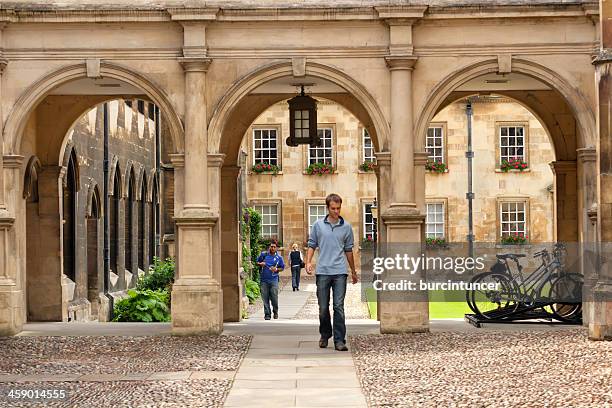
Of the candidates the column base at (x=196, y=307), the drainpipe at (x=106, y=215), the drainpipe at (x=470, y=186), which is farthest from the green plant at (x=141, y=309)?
the drainpipe at (x=470, y=186)

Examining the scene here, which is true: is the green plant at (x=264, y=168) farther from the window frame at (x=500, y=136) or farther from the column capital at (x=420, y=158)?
the column capital at (x=420, y=158)

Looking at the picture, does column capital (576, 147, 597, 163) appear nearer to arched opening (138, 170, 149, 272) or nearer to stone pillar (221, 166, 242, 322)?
stone pillar (221, 166, 242, 322)

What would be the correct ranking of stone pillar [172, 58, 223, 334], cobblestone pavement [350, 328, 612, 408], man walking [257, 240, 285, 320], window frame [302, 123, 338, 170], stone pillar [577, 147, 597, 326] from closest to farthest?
cobblestone pavement [350, 328, 612, 408], stone pillar [172, 58, 223, 334], stone pillar [577, 147, 597, 326], man walking [257, 240, 285, 320], window frame [302, 123, 338, 170]

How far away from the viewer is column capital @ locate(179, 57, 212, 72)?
17547 mm

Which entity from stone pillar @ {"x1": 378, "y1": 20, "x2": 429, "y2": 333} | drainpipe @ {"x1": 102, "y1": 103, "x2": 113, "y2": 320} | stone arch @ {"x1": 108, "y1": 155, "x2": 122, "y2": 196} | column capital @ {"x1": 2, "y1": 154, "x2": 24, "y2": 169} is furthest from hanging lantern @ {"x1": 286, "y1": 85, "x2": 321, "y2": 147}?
stone arch @ {"x1": 108, "y1": 155, "x2": 122, "y2": 196}

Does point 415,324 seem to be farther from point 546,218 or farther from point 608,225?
point 546,218

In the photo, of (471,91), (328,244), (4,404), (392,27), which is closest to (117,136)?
(471,91)

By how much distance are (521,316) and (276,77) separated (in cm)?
485

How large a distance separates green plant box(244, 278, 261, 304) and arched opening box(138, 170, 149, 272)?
8.95 ft

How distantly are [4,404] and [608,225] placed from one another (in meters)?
7.64

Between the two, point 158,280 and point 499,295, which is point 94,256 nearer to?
point 158,280

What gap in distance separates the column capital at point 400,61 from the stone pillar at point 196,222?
7.97 feet

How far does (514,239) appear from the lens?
1833 inches

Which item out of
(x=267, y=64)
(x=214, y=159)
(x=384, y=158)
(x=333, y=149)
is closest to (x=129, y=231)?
(x=214, y=159)
